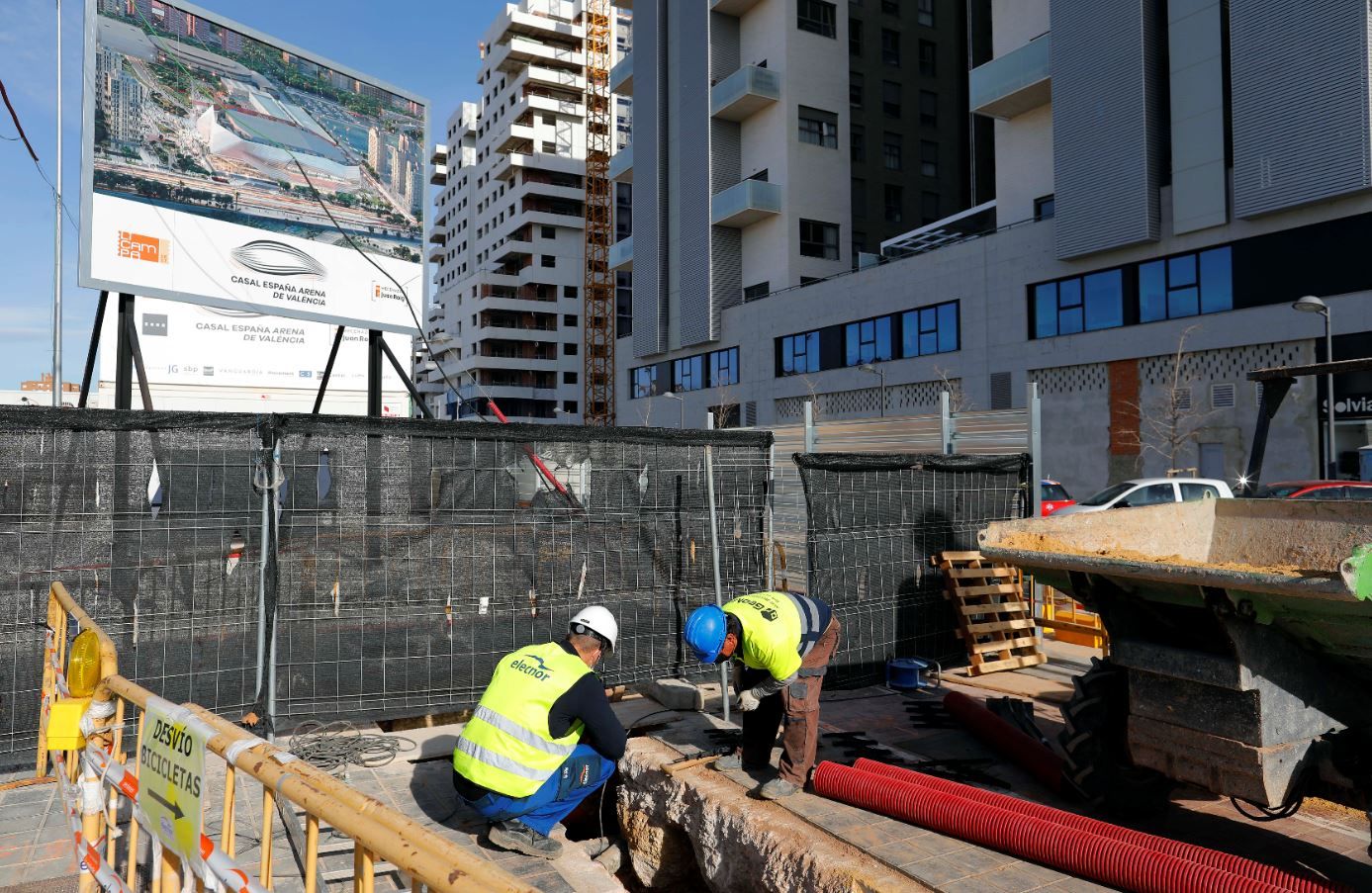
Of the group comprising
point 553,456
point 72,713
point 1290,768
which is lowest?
point 1290,768

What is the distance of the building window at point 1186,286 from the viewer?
2478 cm

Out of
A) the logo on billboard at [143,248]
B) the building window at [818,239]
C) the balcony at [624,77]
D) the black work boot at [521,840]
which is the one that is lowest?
the black work boot at [521,840]

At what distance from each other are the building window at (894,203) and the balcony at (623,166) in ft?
47.2

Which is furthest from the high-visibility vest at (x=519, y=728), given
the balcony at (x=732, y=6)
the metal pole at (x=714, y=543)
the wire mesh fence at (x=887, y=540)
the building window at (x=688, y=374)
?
the balcony at (x=732, y=6)

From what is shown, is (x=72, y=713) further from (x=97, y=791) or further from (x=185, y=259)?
(x=185, y=259)

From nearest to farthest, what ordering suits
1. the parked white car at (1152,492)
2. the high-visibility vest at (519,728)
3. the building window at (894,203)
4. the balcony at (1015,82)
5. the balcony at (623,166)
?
the high-visibility vest at (519,728)
the parked white car at (1152,492)
the balcony at (1015,82)
the building window at (894,203)
the balcony at (623,166)

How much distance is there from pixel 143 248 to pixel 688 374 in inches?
1480

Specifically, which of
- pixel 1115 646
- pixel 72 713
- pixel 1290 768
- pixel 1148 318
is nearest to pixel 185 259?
pixel 72 713

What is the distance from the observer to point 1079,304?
28.5 m

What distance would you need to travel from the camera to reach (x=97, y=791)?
12.8ft

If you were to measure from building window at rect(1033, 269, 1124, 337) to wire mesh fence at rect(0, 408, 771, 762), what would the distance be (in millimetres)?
23921

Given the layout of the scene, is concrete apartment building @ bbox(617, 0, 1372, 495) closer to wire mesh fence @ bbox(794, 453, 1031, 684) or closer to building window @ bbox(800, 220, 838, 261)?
building window @ bbox(800, 220, 838, 261)

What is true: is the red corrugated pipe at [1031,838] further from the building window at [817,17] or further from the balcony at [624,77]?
the balcony at [624,77]

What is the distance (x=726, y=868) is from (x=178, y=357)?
22415 mm
